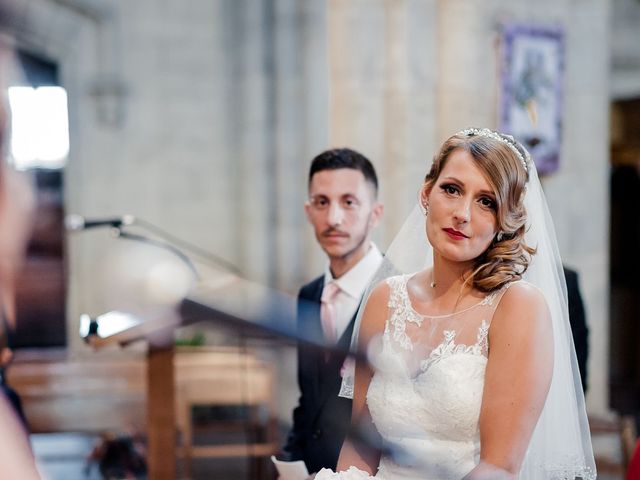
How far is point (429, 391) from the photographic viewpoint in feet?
6.63

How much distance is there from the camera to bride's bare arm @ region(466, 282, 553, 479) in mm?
1833

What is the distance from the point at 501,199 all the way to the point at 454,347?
38 cm

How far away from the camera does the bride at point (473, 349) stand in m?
1.87

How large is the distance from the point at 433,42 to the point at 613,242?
4.33 metres

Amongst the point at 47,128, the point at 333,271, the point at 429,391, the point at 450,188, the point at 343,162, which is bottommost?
the point at 429,391

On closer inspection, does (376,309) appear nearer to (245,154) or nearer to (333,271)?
(333,271)

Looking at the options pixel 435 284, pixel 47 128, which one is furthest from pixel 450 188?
pixel 47 128

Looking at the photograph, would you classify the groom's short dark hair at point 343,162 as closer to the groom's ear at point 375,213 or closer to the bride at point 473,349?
the groom's ear at point 375,213

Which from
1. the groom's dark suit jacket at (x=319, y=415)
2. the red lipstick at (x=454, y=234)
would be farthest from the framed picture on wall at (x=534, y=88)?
the red lipstick at (x=454, y=234)

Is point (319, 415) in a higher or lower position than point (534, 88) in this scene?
lower

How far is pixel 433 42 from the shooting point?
18.5ft

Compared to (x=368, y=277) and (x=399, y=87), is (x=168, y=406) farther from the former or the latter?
(x=399, y=87)

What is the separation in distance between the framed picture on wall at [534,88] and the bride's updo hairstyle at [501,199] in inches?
154

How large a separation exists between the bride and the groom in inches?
12.0
